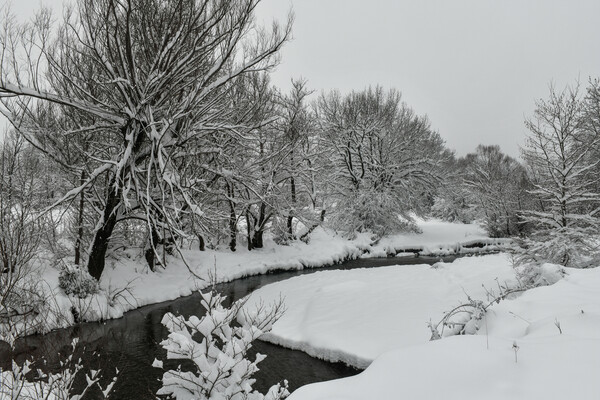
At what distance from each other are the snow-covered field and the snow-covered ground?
277cm

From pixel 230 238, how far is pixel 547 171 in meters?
13.2

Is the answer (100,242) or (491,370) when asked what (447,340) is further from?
(100,242)

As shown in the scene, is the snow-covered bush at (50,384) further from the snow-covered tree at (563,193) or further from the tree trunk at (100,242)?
the snow-covered tree at (563,193)

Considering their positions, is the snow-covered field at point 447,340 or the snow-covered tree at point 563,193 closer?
the snow-covered field at point 447,340

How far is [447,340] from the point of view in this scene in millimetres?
3348

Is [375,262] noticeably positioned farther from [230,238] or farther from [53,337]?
[53,337]

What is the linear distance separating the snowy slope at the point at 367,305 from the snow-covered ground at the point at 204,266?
2511mm

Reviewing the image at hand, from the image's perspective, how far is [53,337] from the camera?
794 centimetres

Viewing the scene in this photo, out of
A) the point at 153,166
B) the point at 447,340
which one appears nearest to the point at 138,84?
the point at 153,166

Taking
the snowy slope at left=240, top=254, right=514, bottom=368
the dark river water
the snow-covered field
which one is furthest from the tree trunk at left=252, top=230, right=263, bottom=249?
the dark river water

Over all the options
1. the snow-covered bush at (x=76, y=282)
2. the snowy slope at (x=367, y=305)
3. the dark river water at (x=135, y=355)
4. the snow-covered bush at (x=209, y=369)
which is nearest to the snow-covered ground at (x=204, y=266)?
the snow-covered bush at (x=76, y=282)

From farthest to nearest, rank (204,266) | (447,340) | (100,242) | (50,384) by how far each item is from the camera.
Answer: (204,266)
(100,242)
(447,340)
(50,384)

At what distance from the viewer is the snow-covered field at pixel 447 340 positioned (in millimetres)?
2559

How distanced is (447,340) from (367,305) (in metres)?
5.53
